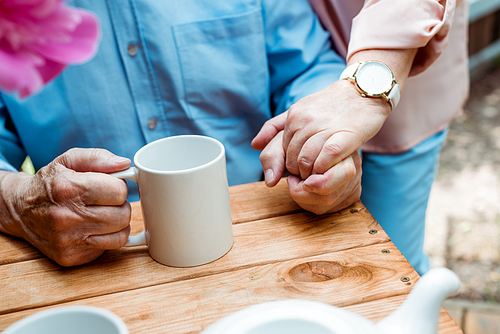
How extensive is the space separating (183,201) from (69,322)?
215 millimetres

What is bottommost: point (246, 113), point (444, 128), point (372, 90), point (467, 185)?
point (467, 185)

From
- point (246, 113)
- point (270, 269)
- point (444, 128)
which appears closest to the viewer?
point (270, 269)

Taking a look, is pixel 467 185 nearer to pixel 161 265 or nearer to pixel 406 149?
pixel 406 149

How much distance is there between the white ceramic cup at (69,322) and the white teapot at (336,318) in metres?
0.08

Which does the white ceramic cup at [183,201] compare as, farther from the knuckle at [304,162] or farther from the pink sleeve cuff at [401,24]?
the pink sleeve cuff at [401,24]

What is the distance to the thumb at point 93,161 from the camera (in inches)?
24.0

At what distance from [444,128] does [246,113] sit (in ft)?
1.93

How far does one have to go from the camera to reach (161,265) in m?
0.63

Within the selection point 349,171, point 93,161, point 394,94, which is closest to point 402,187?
point 394,94

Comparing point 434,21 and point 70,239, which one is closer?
point 70,239

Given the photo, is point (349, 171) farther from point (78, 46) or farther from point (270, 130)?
point (78, 46)

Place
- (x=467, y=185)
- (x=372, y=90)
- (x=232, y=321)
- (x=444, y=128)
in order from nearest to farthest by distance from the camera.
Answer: (x=232, y=321) < (x=372, y=90) < (x=444, y=128) < (x=467, y=185)

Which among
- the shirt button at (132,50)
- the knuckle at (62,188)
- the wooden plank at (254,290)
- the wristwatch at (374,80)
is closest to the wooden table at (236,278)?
the wooden plank at (254,290)

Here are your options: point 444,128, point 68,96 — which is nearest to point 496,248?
point 444,128
